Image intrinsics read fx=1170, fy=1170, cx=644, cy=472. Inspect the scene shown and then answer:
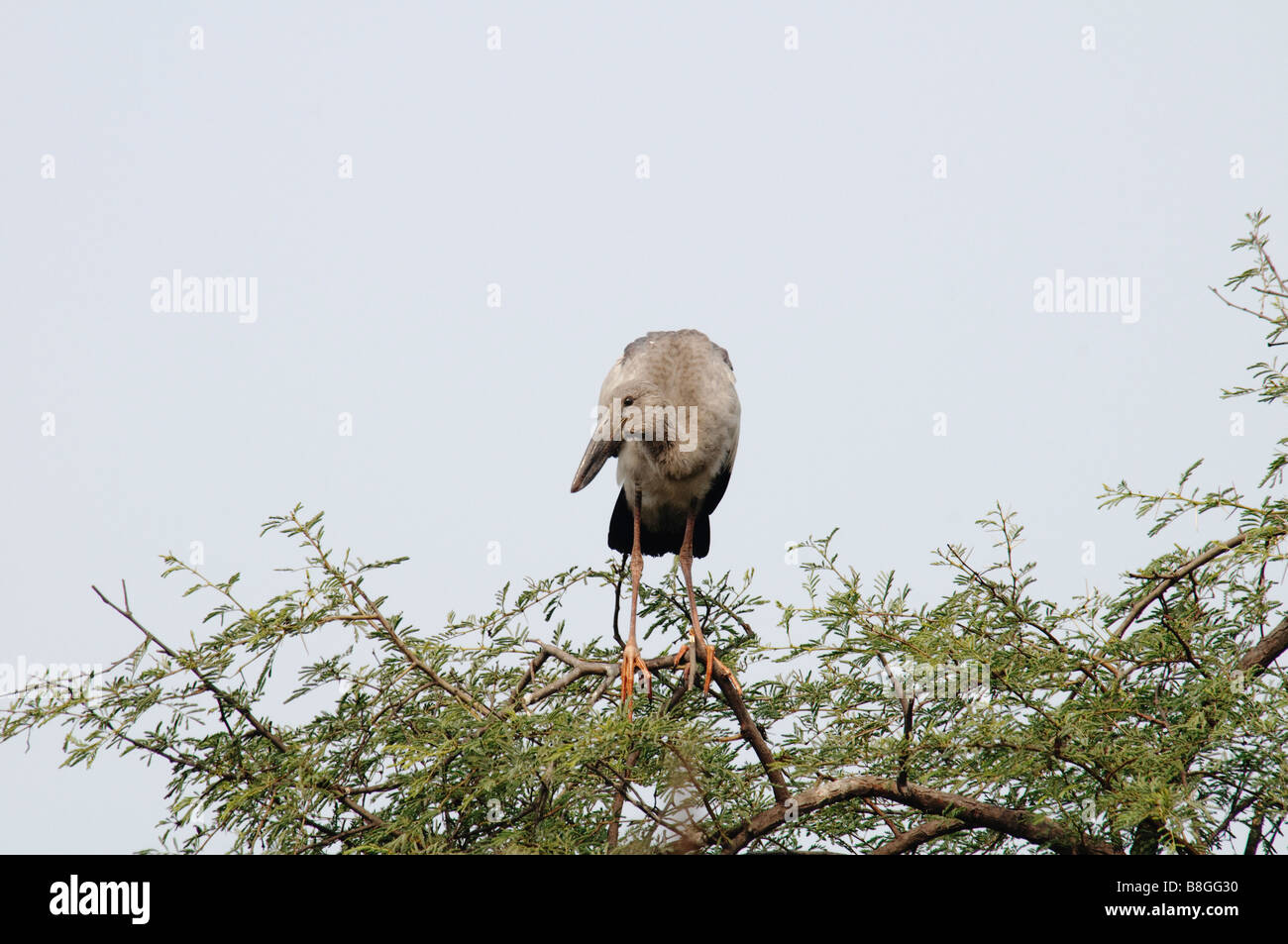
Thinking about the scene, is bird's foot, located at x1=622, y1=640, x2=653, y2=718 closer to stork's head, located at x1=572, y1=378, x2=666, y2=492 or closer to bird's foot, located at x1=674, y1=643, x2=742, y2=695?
bird's foot, located at x1=674, y1=643, x2=742, y2=695

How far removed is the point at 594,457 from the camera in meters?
5.54

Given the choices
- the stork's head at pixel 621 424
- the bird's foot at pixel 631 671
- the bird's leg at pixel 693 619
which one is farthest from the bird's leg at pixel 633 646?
the stork's head at pixel 621 424

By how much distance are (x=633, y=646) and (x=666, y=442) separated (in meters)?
1.19

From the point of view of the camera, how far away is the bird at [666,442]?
18.7 feet

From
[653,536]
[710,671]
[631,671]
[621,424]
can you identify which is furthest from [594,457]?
[710,671]

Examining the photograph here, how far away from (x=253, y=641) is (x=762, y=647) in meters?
1.77

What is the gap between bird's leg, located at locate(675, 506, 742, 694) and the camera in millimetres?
4410

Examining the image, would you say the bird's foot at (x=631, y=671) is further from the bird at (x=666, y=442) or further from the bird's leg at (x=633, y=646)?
the bird at (x=666, y=442)

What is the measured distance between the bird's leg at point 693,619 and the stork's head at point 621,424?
2.18 ft

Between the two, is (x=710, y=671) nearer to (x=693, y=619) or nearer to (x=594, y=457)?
(x=693, y=619)
